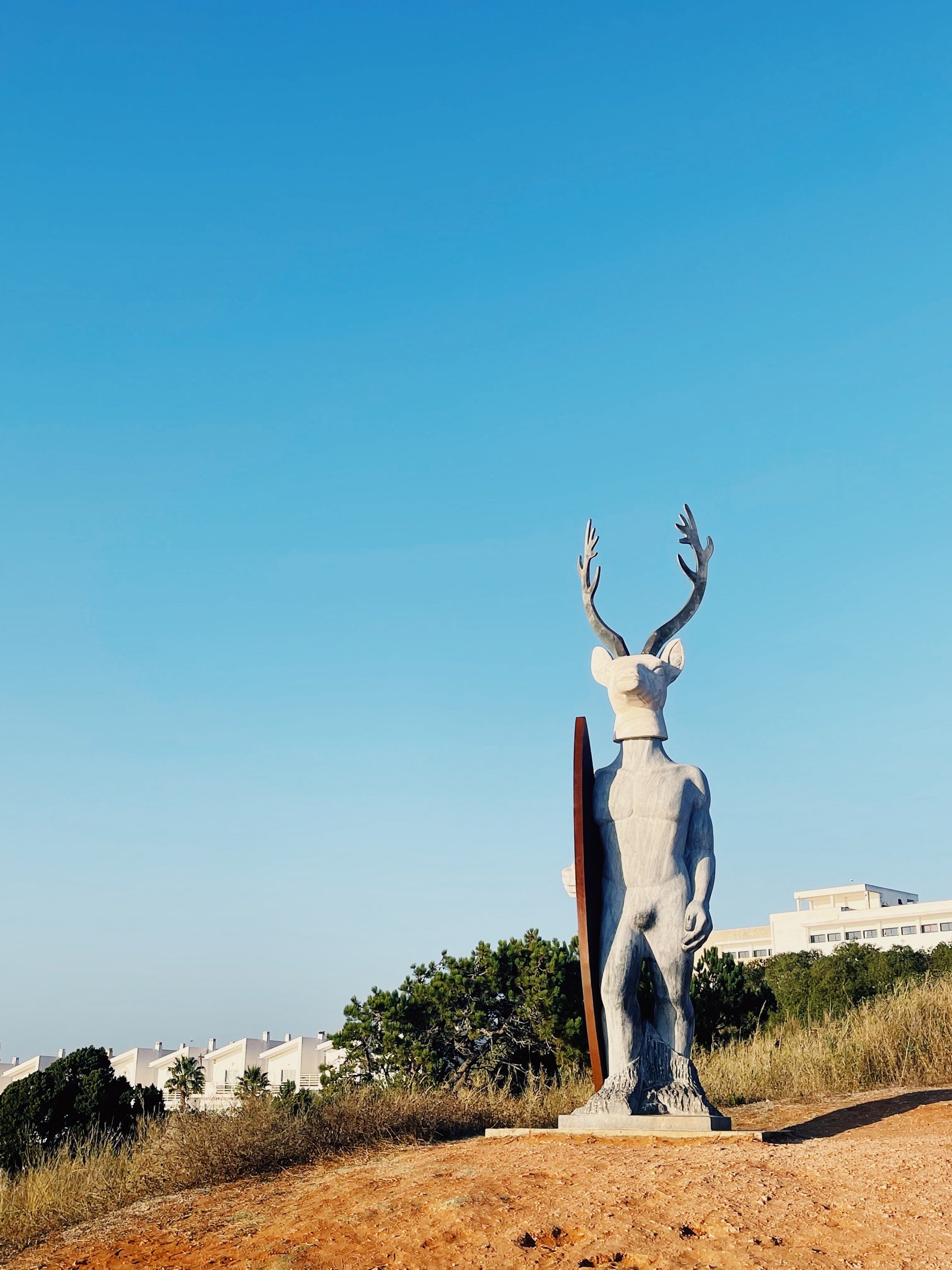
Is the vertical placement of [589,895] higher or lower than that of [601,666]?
lower

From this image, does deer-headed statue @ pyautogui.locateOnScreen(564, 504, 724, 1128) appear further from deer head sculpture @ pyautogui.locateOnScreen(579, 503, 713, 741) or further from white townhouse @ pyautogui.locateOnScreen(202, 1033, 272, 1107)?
white townhouse @ pyautogui.locateOnScreen(202, 1033, 272, 1107)

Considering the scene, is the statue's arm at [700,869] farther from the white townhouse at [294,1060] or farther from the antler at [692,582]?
the white townhouse at [294,1060]

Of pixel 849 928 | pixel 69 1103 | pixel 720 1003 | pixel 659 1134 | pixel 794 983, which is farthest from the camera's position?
pixel 849 928

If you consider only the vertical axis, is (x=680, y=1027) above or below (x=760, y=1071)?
above

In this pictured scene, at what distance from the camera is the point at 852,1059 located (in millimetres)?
10484

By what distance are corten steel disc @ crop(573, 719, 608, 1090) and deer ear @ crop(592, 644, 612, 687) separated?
1.71 feet

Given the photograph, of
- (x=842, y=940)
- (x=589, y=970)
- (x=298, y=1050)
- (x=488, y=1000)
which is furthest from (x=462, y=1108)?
(x=842, y=940)

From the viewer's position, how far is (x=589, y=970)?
7.37 metres

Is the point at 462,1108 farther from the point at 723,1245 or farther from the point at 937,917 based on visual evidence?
the point at 937,917

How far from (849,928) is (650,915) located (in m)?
66.7

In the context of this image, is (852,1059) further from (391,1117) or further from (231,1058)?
(231,1058)

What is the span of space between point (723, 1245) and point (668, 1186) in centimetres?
74

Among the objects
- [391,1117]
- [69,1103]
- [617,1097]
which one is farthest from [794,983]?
[617,1097]

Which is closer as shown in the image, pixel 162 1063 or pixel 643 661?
pixel 643 661
